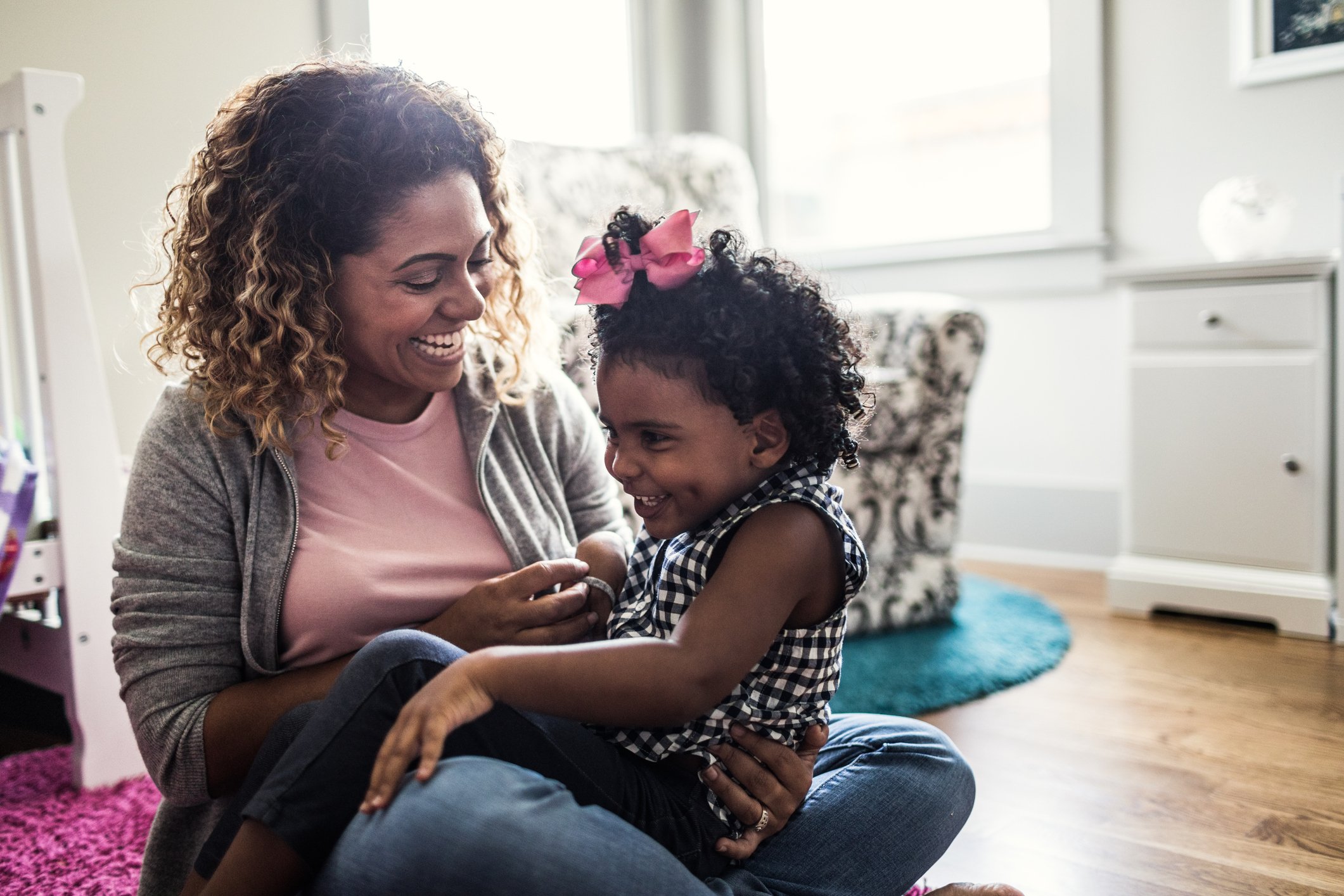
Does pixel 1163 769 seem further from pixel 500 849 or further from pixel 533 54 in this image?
pixel 533 54

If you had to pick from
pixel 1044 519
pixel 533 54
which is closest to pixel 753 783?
pixel 1044 519

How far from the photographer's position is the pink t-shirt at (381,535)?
1064 mm

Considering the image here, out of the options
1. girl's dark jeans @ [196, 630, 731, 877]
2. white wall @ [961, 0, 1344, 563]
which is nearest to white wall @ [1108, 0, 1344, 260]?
white wall @ [961, 0, 1344, 563]

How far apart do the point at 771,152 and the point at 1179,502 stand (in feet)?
6.05

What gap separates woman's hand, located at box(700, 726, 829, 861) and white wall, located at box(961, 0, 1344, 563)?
5.82ft

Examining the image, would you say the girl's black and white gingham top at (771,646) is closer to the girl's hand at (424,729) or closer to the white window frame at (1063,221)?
the girl's hand at (424,729)

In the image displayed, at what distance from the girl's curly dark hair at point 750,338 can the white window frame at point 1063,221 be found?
71.2 inches

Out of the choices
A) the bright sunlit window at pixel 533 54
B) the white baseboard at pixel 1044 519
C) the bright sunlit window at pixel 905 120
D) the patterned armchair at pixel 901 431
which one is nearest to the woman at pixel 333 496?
the patterned armchair at pixel 901 431

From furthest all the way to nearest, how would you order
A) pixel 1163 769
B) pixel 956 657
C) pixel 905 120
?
pixel 905 120 < pixel 956 657 < pixel 1163 769

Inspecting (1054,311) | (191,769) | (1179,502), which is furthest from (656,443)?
(1054,311)

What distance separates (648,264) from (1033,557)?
2.33 m

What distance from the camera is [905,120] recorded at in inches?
129

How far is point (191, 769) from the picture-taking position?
0.99 m

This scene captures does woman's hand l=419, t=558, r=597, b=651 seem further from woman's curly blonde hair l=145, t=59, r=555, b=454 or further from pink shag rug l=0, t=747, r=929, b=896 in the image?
pink shag rug l=0, t=747, r=929, b=896
